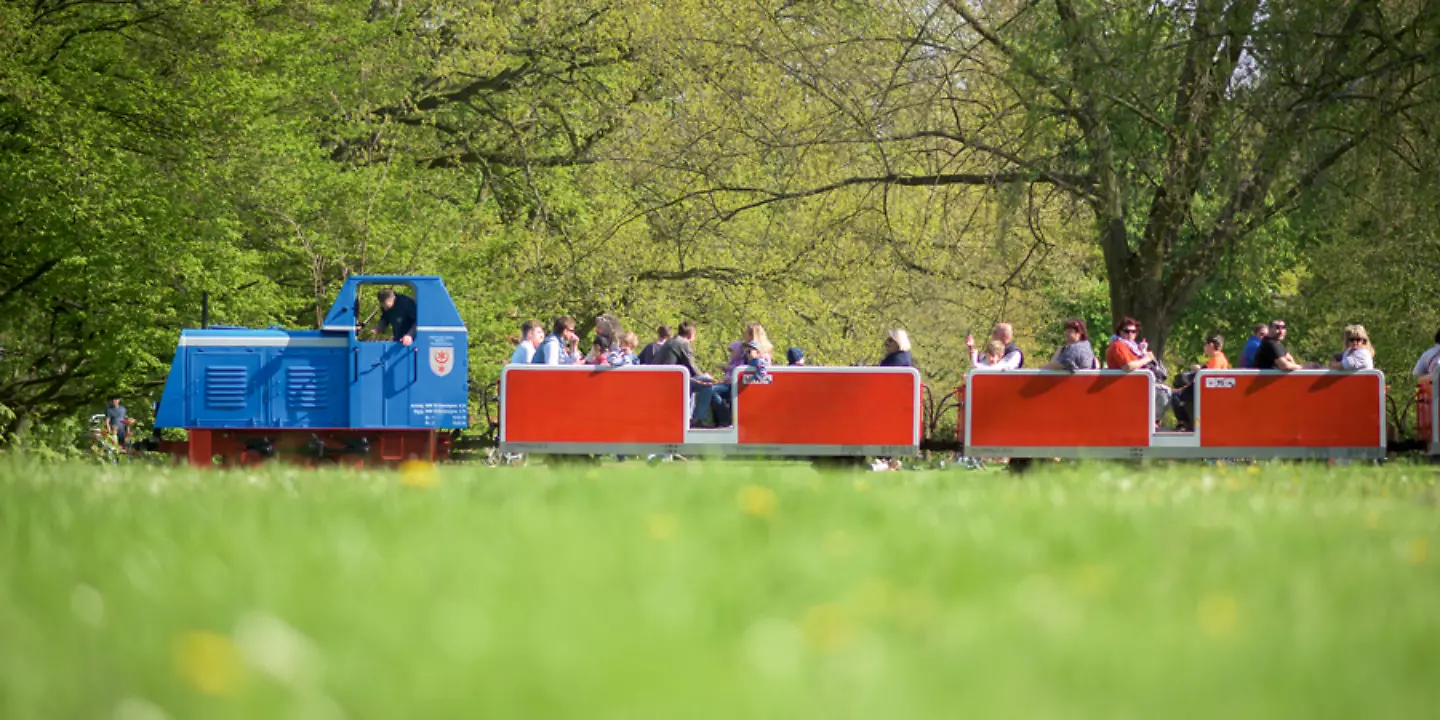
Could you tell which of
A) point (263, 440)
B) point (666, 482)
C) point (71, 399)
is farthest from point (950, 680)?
point (71, 399)

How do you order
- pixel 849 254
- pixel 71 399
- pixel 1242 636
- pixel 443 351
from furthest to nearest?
pixel 849 254, pixel 71 399, pixel 443 351, pixel 1242 636

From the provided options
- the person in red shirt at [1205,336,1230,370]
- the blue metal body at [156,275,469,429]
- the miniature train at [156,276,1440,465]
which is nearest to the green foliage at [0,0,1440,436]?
the person in red shirt at [1205,336,1230,370]

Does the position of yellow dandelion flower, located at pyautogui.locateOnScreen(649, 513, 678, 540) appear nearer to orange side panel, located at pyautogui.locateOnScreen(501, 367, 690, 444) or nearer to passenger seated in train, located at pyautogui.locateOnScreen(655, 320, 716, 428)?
orange side panel, located at pyautogui.locateOnScreen(501, 367, 690, 444)

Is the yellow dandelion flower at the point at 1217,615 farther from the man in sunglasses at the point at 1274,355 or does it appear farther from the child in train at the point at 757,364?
the man in sunglasses at the point at 1274,355

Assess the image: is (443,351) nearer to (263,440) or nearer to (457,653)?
(263,440)

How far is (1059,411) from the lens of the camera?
758 inches

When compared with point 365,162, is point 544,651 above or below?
below

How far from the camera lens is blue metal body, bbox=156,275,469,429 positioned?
20.8 metres

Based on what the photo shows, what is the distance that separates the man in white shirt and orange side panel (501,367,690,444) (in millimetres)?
1244

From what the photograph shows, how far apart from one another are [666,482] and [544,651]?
15.4 ft

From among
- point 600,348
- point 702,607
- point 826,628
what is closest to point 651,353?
point 600,348

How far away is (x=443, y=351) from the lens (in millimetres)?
20969

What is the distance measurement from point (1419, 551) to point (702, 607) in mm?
3159

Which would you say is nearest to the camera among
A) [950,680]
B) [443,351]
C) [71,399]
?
[950,680]
